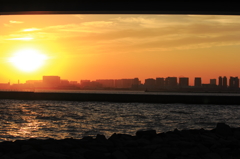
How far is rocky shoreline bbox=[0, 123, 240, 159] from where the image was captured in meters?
7.64

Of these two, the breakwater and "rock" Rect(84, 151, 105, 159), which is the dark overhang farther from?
the breakwater

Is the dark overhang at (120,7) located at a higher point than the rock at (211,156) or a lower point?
higher

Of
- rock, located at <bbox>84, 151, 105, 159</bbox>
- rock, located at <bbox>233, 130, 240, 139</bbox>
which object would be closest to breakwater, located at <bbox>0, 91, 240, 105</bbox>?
rock, located at <bbox>233, 130, 240, 139</bbox>

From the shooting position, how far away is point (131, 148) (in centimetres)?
817

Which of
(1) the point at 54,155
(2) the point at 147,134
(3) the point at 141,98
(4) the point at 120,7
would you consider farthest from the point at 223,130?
(3) the point at 141,98

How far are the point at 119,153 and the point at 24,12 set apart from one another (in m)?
7.03

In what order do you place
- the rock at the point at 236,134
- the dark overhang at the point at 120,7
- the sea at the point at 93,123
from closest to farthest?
1. the rock at the point at 236,134
2. the dark overhang at the point at 120,7
3. the sea at the point at 93,123

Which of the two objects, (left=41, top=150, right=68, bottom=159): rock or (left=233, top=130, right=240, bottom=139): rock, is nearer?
(left=41, top=150, right=68, bottom=159): rock

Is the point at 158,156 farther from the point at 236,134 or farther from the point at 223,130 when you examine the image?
the point at 223,130

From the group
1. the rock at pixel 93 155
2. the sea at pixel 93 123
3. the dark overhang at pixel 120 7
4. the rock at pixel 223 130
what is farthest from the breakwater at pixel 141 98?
the rock at pixel 93 155

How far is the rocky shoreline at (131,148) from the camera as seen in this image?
301 inches

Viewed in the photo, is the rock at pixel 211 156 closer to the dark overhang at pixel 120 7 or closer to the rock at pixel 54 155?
the rock at pixel 54 155

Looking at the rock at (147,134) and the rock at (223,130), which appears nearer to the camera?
the rock at (147,134)

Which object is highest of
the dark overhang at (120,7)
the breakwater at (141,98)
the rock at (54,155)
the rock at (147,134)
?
the dark overhang at (120,7)
